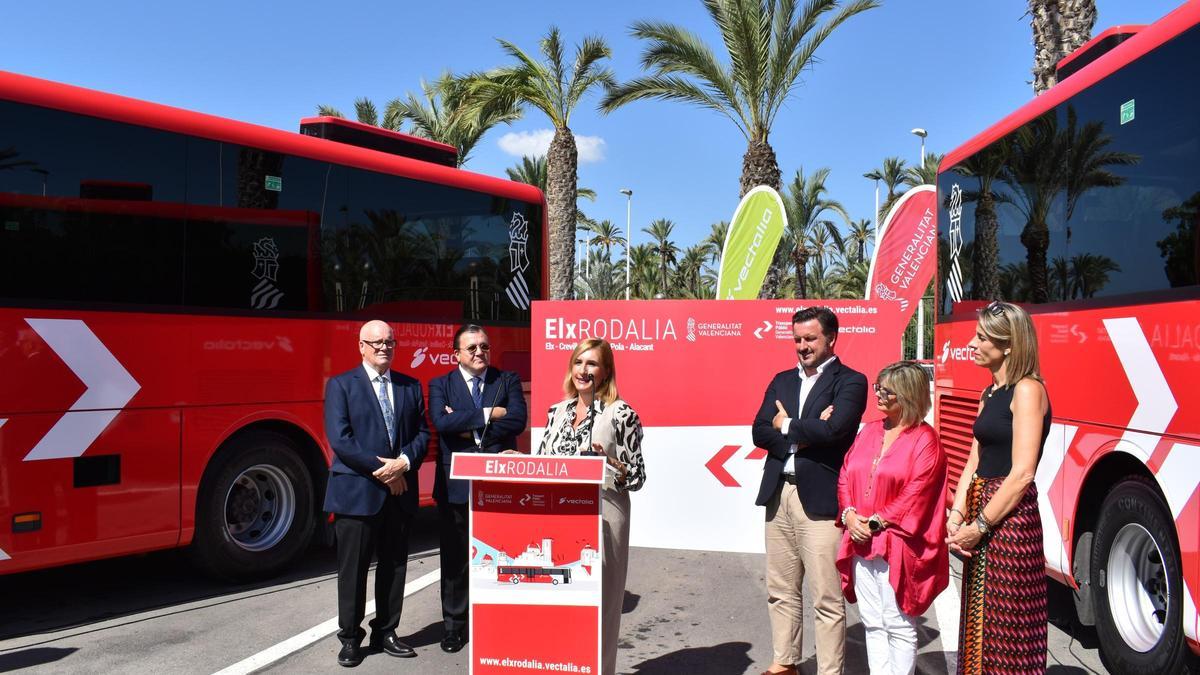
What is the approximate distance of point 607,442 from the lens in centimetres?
441

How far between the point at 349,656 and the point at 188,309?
117 inches

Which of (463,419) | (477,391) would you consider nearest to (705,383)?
(477,391)

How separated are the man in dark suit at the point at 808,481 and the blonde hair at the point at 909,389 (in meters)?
0.54

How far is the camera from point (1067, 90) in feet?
20.0

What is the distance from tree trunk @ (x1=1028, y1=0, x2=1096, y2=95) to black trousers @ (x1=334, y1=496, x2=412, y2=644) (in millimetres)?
9459

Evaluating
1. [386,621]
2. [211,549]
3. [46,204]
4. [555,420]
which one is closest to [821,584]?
[555,420]

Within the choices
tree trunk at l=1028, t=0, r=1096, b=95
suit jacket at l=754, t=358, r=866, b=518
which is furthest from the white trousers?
tree trunk at l=1028, t=0, r=1096, b=95

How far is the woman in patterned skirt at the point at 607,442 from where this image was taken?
4422 mm

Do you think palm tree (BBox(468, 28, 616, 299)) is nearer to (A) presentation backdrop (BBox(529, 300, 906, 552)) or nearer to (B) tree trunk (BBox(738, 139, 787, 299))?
(B) tree trunk (BBox(738, 139, 787, 299))

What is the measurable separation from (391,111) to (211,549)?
23.7 meters

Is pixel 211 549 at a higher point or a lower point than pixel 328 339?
lower

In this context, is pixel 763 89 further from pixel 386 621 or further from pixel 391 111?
pixel 391 111

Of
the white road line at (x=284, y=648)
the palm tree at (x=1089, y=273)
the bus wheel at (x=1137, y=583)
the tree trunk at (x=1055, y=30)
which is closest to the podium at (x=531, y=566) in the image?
the white road line at (x=284, y=648)

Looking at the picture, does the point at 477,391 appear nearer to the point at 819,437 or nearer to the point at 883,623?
the point at 819,437
